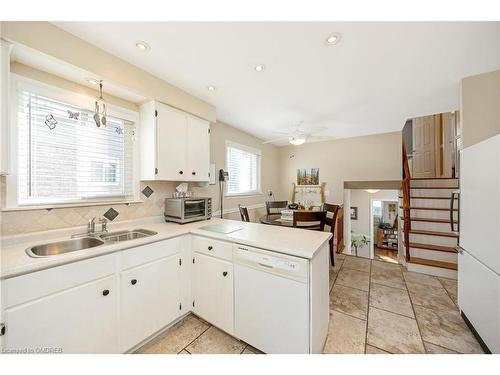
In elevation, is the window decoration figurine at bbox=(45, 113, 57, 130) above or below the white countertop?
above

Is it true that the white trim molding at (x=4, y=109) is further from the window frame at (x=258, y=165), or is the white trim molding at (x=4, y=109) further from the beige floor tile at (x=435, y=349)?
the beige floor tile at (x=435, y=349)

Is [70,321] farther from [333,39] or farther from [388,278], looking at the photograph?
[388,278]

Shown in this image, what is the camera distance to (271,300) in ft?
4.51

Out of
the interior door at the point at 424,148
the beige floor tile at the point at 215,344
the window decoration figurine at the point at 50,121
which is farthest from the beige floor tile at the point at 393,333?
the interior door at the point at 424,148

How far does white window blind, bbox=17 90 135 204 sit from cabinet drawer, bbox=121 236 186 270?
804mm

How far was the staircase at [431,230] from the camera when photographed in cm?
283

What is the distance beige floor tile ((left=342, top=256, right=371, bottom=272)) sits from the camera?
3043 mm

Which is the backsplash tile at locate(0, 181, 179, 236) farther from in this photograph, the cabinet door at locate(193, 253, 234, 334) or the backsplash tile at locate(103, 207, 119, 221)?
the cabinet door at locate(193, 253, 234, 334)

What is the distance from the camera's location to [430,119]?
471 cm

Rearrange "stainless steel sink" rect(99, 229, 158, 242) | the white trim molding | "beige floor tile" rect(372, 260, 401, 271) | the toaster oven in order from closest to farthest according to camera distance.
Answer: the white trim molding
"stainless steel sink" rect(99, 229, 158, 242)
the toaster oven
"beige floor tile" rect(372, 260, 401, 271)

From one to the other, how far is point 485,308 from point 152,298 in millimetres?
2639

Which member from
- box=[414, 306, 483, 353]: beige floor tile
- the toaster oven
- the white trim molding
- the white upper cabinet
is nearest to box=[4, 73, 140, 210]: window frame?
the white trim molding

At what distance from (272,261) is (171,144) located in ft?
5.64
